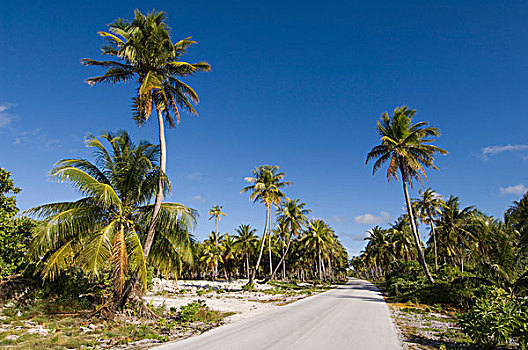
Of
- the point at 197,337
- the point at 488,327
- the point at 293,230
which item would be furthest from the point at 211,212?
the point at 488,327

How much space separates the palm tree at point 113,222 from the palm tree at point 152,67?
2.87 feet

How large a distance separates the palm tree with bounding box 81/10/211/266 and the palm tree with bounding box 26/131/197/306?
0.88 meters

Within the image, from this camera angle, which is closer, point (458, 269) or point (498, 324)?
point (498, 324)

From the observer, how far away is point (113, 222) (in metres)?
11.2

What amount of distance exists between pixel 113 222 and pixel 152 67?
24.5ft

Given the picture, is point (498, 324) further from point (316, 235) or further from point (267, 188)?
point (316, 235)

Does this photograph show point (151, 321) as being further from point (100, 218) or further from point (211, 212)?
point (211, 212)

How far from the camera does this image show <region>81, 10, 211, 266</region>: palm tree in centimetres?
1285

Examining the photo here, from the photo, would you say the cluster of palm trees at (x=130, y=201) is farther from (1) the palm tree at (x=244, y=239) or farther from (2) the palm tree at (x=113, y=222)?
(1) the palm tree at (x=244, y=239)

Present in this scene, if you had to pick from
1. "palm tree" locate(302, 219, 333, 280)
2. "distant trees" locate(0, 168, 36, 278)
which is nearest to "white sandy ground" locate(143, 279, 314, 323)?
"distant trees" locate(0, 168, 36, 278)

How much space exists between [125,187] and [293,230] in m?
29.5

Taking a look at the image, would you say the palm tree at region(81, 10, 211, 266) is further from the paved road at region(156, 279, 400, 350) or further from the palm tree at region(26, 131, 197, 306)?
the paved road at region(156, 279, 400, 350)

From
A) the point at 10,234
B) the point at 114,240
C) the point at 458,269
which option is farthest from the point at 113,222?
the point at 458,269

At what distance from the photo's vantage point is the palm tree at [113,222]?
10.3 m
